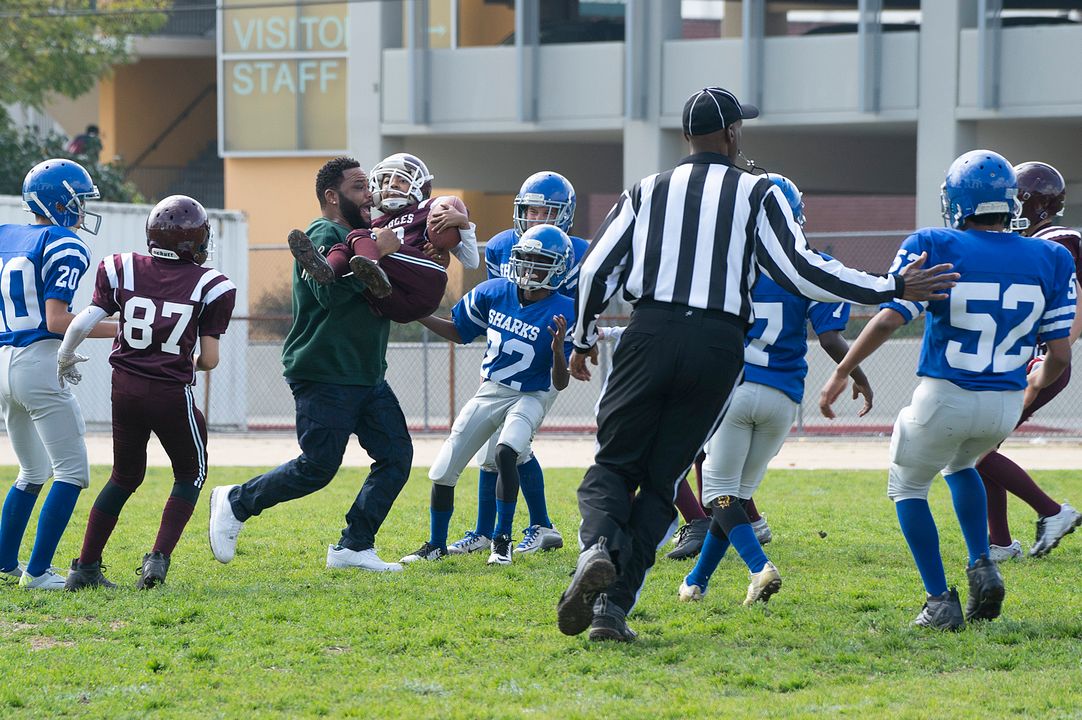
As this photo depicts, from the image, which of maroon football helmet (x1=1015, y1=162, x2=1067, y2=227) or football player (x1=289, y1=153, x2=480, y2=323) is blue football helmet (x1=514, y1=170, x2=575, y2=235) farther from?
maroon football helmet (x1=1015, y1=162, x2=1067, y2=227)

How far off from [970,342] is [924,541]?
83cm

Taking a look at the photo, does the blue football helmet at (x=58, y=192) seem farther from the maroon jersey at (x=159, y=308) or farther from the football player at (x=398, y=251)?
the football player at (x=398, y=251)

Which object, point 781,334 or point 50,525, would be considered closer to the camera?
point 781,334

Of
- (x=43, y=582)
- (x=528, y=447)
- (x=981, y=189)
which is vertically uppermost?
(x=981, y=189)

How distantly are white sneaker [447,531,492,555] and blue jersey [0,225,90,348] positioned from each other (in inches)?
96.9

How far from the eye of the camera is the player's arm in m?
5.47

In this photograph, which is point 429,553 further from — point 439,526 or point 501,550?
point 501,550

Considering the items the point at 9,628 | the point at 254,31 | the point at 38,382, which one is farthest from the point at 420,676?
the point at 254,31

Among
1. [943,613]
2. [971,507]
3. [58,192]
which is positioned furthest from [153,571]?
[971,507]

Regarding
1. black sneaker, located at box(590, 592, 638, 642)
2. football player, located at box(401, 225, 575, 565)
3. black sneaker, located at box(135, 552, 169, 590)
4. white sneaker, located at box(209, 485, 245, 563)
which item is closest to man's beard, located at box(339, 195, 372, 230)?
football player, located at box(401, 225, 575, 565)

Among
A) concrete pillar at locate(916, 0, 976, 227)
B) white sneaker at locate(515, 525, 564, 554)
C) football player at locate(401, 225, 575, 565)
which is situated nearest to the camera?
football player at locate(401, 225, 575, 565)

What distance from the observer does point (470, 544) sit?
8047 millimetres

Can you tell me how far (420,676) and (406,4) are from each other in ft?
62.7

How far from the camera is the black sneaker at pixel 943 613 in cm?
564
